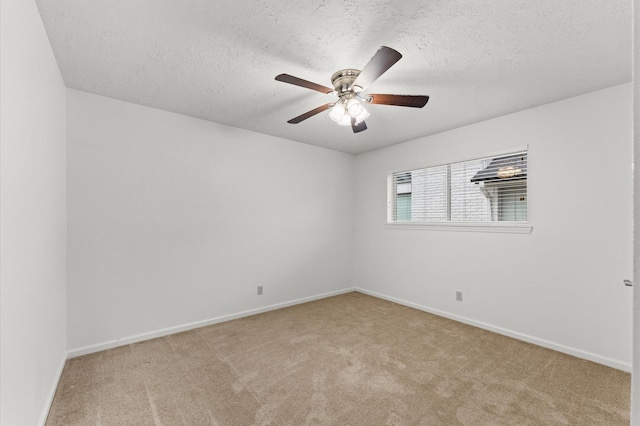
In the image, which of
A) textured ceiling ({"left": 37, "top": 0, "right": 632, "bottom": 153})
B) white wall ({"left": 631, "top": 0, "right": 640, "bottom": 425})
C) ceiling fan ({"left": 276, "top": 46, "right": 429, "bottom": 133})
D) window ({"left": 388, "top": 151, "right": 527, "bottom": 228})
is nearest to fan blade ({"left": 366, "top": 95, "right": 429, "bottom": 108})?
ceiling fan ({"left": 276, "top": 46, "right": 429, "bottom": 133})

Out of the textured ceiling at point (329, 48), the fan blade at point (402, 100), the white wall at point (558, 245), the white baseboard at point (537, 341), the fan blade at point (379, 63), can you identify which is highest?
the textured ceiling at point (329, 48)

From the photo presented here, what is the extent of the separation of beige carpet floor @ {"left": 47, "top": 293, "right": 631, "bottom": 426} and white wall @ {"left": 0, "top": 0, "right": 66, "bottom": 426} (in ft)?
1.57

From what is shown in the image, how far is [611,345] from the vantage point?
8.25ft

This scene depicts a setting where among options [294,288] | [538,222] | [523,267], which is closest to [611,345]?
[523,267]

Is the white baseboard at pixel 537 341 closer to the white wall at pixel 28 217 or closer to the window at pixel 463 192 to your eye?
the window at pixel 463 192

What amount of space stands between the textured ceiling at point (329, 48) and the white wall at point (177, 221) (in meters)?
0.45

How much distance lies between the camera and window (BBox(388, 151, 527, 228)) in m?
3.24

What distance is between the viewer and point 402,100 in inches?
83.4

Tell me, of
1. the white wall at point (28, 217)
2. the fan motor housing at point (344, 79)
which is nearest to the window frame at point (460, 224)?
the fan motor housing at point (344, 79)

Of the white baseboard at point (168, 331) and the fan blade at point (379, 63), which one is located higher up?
the fan blade at point (379, 63)

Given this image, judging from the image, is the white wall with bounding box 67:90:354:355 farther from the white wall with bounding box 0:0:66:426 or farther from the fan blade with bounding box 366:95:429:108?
the fan blade with bounding box 366:95:429:108

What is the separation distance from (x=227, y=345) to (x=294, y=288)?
1.54 metres

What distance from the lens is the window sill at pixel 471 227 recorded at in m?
3.09

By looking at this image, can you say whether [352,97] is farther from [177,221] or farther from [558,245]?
[558,245]
